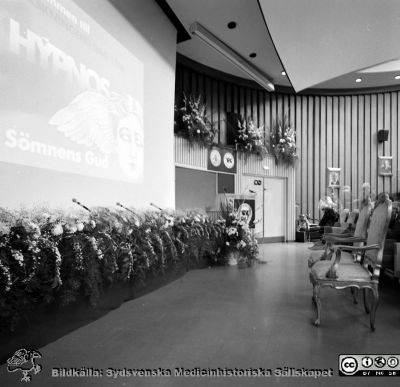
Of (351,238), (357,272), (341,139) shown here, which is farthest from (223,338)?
(341,139)

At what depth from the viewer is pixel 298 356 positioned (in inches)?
73.5

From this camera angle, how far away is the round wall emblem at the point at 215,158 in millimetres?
7047

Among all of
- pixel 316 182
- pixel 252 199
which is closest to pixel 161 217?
pixel 252 199

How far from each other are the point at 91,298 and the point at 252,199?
596cm

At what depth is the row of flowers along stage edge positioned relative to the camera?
1.72 metres

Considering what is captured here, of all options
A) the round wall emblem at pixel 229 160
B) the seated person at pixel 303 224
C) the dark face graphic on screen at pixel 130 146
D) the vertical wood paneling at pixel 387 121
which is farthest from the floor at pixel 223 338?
the vertical wood paneling at pixel 387 121

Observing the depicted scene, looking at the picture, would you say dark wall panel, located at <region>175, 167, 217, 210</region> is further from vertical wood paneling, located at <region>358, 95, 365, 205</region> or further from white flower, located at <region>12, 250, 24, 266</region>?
vertical wood paneling, located at <region>358, 95, 365, 205</region>

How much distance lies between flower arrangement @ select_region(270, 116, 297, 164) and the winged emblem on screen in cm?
554

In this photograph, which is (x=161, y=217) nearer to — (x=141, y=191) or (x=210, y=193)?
(x=141, y=191)

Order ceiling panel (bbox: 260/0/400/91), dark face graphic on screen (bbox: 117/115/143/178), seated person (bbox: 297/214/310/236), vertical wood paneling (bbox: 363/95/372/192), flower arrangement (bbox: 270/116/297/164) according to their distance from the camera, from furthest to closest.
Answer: vertical wood paneling (bbox: 363/95/372/192)
seated person (bbox: 297/214/310/236)
flower arrangement (bbox: 270/116/297/164)
ceiling panel (bbox: 260/0/400/91)
dark face graphic on screen (bbox: 117/115/143/178)

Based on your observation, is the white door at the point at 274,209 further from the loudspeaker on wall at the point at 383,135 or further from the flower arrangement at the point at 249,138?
the loudspeaker on wall at the point at 383,135

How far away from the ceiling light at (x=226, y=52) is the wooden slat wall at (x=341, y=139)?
4.99 feet

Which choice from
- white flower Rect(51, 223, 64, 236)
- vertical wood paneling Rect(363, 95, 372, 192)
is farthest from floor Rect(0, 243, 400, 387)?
vertical wood paneling Rect(363, 95, 372, 192)

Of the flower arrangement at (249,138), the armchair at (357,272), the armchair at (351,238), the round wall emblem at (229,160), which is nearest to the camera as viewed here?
the armchair at (357,272)
